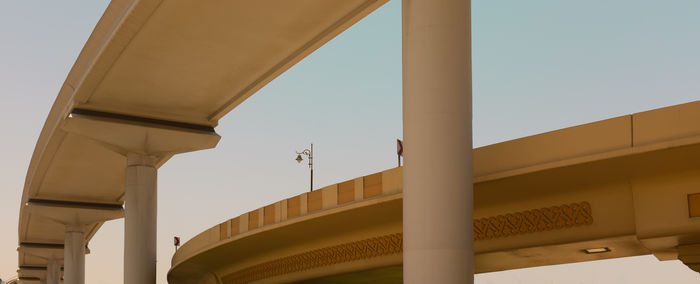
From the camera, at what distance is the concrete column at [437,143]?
13.8m

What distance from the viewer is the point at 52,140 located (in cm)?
3462

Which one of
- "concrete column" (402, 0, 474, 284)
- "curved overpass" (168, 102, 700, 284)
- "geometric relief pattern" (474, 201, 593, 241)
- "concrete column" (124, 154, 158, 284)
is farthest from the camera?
"concrete column" (124, 154, 158, 284)

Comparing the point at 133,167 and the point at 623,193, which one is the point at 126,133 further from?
the point at 623,193

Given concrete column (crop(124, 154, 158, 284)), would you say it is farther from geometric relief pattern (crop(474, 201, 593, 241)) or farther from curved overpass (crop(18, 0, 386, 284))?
geometric relief pattern (crop(474, 201, 593, 241))

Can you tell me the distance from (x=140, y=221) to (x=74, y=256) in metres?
23.8

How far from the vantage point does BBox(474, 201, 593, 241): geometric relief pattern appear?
17031 millimetres

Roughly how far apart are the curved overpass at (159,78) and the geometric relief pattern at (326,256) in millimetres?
4040

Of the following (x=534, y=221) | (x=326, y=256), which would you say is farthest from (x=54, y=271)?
(x=534, y=221)

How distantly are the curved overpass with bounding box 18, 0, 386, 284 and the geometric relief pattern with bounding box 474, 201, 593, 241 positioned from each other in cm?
578

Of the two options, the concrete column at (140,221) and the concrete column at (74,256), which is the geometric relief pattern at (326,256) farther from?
the concrete column at (74,256)

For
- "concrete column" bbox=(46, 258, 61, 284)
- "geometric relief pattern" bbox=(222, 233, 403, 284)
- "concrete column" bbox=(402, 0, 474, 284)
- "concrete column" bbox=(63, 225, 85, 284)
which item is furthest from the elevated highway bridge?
"concrete column" bbox=(46, 258, 61, 284)

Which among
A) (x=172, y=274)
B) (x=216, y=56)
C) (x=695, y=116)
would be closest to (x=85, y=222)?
(x=172, y=274)

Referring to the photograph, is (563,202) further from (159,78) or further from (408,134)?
(159,78)

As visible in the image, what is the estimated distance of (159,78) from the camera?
1046 inches
